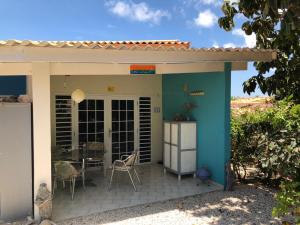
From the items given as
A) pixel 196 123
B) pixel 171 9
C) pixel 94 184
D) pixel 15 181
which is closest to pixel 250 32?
pixel 196 123

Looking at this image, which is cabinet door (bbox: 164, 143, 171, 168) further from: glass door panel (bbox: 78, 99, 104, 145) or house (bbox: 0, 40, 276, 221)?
glass door panel (bbox: 78, 99, 104, 145)

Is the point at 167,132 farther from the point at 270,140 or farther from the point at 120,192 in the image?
the point at 270,140

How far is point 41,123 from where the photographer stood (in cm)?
699

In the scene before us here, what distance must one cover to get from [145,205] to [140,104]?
479 cm

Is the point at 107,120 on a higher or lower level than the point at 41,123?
lower

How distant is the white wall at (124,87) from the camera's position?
10.9 meters

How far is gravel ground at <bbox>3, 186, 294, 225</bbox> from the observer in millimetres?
7016

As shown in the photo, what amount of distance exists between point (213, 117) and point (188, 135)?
1065mm

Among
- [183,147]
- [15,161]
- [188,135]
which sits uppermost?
[188,135]

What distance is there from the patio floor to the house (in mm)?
833

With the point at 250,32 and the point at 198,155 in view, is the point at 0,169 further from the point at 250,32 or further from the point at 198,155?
the point at 250,32

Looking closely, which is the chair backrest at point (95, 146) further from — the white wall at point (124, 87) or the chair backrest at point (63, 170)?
the chair backrest at point (63, 170)

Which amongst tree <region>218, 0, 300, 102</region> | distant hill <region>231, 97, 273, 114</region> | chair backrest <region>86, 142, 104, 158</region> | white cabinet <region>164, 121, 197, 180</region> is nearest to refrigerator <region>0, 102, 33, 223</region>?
chair backrest <region>86, 142, 104, 158</region>

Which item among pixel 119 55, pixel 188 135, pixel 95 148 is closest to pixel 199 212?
pixel 188 135
